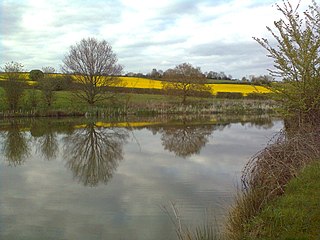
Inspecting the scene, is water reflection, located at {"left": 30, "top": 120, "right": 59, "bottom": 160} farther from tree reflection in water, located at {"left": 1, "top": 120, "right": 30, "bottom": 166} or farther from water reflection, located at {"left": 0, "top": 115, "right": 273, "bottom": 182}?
tree reflection in water, located at {"left": 1, "top": 120, "right": 30, "bottom": 166}

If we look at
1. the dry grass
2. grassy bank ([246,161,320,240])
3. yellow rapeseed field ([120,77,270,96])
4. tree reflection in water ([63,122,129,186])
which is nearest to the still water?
tree reflection in water ([63,122,129,186])

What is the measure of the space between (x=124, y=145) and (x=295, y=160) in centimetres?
1094

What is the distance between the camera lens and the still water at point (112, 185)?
7.04 metres

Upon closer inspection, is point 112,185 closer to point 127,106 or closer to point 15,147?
point 15,147

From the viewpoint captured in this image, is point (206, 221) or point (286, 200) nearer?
point (286, 200)

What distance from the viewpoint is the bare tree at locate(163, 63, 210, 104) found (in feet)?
138

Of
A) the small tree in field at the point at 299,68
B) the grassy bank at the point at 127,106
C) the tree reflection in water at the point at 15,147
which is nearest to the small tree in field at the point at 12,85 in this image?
the grassy bank at the point at 127,106

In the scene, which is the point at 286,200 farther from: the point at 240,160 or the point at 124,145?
the point at 124,145

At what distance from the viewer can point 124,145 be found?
17969 mm

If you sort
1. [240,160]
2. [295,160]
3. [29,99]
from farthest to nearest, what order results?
[29,99] < [240,160] < [295,160]

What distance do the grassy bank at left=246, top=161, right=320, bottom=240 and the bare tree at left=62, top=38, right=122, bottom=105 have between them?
32193 mm

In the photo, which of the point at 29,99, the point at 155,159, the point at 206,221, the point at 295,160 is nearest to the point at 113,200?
the point at 206,221

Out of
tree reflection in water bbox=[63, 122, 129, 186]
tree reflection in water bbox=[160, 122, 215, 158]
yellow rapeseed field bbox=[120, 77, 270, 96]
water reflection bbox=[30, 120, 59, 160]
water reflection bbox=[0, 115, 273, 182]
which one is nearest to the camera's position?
tree reflection in water bbox=[63, 122, 129, 186]

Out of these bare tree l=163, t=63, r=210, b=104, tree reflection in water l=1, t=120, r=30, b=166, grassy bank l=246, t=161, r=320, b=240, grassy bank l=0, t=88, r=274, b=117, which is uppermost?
bare tree l=163, t=63, r=210, b=104
